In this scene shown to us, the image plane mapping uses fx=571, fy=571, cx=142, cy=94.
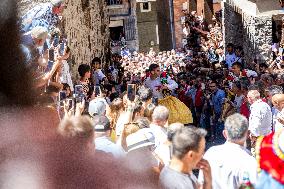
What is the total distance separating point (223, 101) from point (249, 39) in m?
4.76

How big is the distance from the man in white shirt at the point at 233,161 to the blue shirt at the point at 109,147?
2.70 ft

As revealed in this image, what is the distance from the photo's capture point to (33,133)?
5.78m

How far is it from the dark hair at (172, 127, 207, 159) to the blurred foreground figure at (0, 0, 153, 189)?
2.15 ft

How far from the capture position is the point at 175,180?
14.9ft

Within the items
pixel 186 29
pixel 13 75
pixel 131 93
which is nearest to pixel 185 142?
pixel 13 75

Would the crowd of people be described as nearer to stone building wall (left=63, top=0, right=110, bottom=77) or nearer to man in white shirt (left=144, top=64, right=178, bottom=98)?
man in white shirt (left=144, top=64, right=178, bottom=98)

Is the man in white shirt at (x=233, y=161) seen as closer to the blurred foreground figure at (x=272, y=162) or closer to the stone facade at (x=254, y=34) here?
the blurred foreground figure at (x=272, y=162)

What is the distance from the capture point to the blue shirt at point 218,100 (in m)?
10.6

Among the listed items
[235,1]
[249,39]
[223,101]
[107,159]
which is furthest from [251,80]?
[235,1]

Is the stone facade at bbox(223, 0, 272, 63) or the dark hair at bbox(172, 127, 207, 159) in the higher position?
the stone facade at bbox(223, 0, 272, 63)

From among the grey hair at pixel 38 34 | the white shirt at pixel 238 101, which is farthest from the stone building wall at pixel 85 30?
the grey hair at pixel 38 34

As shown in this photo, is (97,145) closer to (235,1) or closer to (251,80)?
(251,80)

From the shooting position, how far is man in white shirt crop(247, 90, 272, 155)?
26.3 feet

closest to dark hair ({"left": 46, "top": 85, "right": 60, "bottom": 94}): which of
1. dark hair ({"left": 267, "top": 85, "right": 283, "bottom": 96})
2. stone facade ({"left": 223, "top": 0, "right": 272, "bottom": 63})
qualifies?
dark hair ({"left": 267, "top": 85, "right": 283, "bottom": 96})
